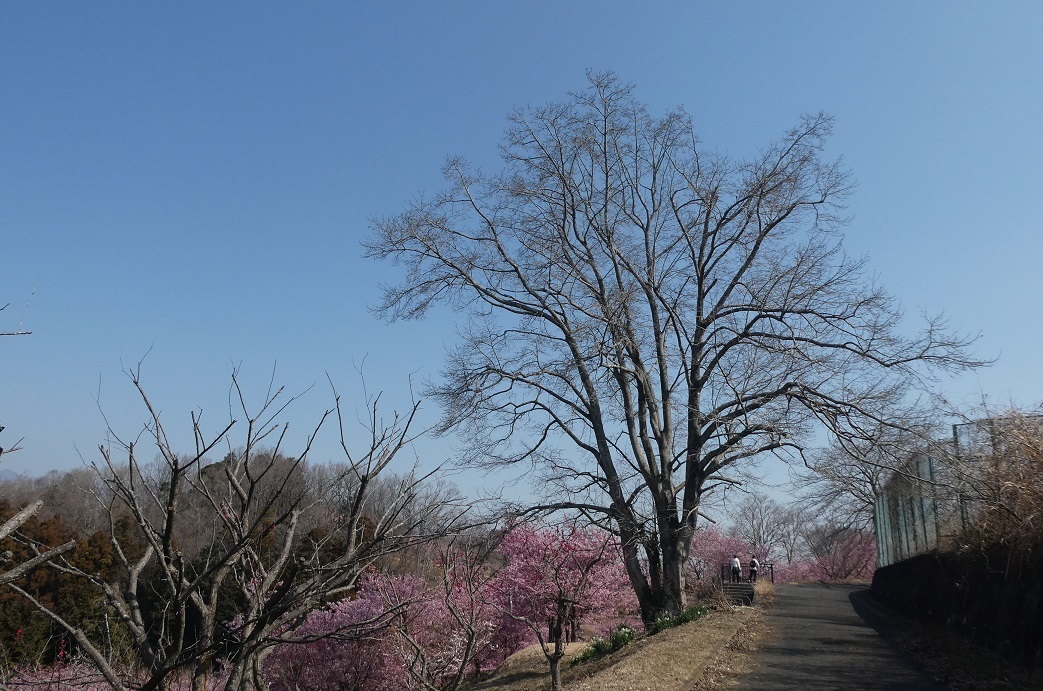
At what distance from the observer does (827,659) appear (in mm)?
11016

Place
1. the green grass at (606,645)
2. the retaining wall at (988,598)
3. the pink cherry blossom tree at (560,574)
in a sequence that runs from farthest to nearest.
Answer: the pink cherry blossom tree at (560,574)
the green grass at (606,645)
the retaining wall at (988,598)

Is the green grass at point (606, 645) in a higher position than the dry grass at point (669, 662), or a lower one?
lower

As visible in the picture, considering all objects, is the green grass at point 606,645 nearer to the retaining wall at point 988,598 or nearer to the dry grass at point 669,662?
the dry grass at point 669,662

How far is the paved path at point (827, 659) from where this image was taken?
9266mm

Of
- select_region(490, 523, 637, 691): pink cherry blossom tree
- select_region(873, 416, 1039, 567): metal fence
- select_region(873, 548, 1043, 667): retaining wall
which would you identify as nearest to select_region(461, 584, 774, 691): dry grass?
select_region(490, 523, 637, 691): pink cherry blossom tree

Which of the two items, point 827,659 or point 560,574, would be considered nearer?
point 827,659

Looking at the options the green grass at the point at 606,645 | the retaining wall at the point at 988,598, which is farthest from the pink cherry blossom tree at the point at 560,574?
the retaining wall at the point at 988,598

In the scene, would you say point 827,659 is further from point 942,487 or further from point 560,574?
point 560,574

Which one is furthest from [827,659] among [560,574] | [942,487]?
[560,574]

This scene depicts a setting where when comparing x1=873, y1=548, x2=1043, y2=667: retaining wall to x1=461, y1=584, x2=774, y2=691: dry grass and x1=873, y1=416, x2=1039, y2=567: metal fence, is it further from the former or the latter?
x1=461, y1=584, x2=774, y2=691: dry grass

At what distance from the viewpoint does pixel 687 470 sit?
19.7 m

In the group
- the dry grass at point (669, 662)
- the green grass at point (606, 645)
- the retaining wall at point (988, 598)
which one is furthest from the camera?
the green grass at point (606, 645)

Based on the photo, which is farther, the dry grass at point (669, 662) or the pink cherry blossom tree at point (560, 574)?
the pink cherry blossom tree at point (560, 574)

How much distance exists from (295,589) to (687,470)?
1695 cm
